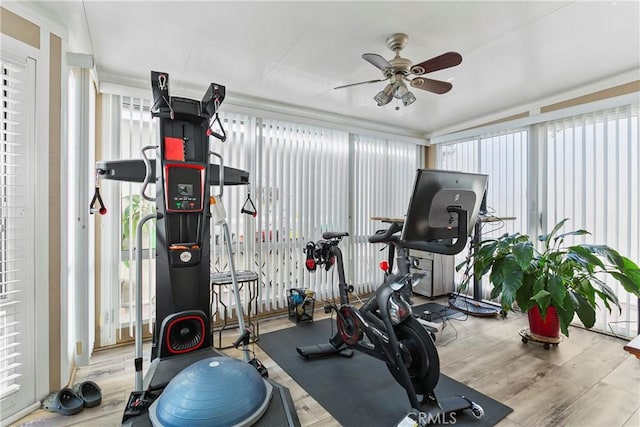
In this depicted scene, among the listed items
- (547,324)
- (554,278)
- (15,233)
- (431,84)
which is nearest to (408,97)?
(431,84)

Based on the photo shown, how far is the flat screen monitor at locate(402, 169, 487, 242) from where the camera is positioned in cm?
→ 151

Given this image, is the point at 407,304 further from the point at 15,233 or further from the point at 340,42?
the point at 15,233

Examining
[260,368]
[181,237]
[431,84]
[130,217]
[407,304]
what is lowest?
[260,368]

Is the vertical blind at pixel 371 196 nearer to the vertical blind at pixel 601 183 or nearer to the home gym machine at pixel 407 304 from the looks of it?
the vertical blind at pixel 601 183

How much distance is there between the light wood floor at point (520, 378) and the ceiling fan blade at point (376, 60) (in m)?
2.28

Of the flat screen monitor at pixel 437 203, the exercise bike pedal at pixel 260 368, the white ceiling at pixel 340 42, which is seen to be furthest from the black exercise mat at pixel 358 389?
the white ceiling at pixel 340 42

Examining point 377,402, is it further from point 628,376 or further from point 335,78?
point 335,78

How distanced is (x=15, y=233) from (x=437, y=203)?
2.48 m

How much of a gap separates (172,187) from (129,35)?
47.4 inches

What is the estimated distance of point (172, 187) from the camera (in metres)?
1.92

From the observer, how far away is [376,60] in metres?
1.95

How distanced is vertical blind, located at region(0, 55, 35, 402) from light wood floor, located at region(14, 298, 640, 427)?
42 centimetres

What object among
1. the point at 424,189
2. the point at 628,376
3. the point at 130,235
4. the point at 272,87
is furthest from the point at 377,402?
the point at 272,87

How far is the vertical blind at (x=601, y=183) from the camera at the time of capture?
2816mm
